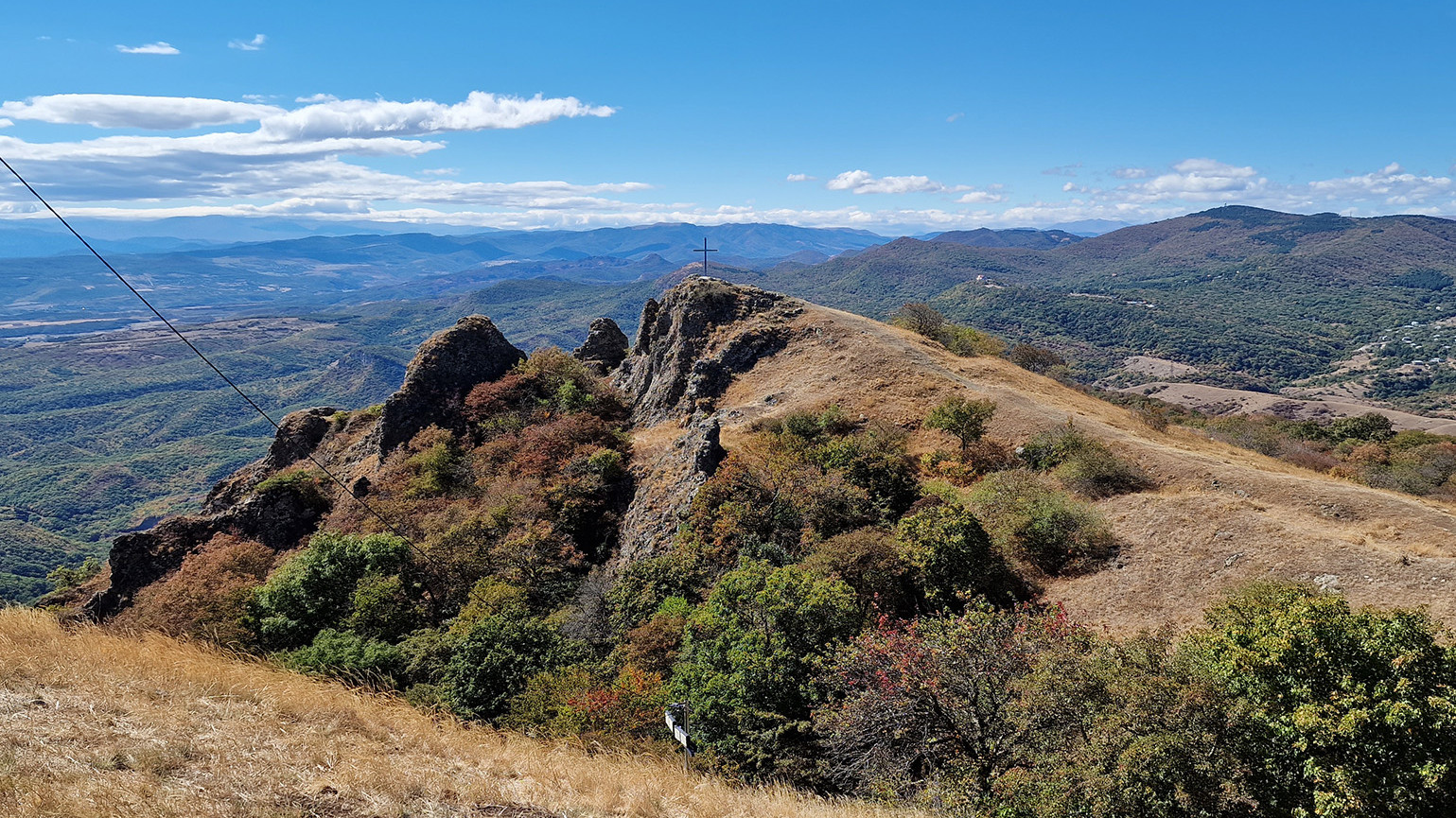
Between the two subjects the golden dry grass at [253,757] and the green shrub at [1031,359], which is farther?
the green shrub at [1031,359]

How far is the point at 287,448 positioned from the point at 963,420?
142 ft

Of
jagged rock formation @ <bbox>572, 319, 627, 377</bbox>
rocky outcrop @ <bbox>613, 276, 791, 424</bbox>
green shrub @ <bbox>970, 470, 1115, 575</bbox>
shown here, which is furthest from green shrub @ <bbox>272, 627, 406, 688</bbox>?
jagged rock formation @ <bbox>572, 319, 627, 377</bbox>

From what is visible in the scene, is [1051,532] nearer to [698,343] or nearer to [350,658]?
[350,658]

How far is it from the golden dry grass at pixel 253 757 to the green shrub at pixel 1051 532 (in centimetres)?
1390

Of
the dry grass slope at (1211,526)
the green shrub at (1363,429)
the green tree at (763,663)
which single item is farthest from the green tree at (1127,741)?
the green shrub at (1363,429)

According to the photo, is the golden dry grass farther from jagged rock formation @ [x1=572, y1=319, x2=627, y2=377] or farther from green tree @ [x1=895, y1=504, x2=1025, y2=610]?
jagged rock formation @ [x1=572, y1=319, x2=627, y2=377]

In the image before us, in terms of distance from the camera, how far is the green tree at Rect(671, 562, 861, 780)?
14.5 m

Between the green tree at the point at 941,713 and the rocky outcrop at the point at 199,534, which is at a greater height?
the green tree at the point at 941,713

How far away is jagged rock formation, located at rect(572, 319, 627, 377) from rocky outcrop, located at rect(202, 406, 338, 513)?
18.8m

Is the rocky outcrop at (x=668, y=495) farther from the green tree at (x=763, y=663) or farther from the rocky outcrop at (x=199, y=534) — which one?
the rocky outcrop at (x=199, y=534)

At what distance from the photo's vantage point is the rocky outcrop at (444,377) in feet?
131

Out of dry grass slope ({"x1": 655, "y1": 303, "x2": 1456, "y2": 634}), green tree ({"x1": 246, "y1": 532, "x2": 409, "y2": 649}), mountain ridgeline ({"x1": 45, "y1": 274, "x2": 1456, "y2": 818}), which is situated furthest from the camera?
green tree ({"x1": 246, "y1": 532, "x2": 409, "y2": 649})

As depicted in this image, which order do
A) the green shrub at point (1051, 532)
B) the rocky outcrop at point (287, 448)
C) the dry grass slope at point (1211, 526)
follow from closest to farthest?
the dry grass slope at point (1211, 526) → the green shrub at point (1051, 532) → the rocky outcrop at point (287, 448)

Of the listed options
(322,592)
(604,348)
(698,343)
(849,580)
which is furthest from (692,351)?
(322,592)
